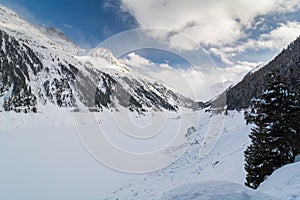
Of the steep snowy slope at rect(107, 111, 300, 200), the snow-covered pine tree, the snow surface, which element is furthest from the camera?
the snow-covered pine tree

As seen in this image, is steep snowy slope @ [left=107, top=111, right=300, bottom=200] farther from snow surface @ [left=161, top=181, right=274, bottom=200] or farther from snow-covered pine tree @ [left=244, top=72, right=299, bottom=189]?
snow-covered pine tree @ [left=244, top=72, right=299, bottom=189]

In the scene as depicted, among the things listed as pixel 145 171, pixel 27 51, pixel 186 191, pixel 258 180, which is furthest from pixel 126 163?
pixel 27 51

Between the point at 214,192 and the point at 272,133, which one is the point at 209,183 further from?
the point at 272,133

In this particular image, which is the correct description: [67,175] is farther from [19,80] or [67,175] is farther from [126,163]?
[19,80]

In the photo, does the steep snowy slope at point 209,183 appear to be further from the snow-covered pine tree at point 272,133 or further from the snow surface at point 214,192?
the snow-covered pine tree at point 272,133

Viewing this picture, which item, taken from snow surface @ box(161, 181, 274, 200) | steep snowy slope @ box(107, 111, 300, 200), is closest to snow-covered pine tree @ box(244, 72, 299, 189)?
steep snowy slope @ box(107, 111, 300, 200)

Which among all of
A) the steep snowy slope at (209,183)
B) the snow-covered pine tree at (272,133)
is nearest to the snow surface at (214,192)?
the steep snowy slope at (209,183)

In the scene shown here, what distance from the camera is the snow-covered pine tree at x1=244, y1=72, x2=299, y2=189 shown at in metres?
10.6

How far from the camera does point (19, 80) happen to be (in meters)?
64.1

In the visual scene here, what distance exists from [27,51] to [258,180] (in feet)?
294

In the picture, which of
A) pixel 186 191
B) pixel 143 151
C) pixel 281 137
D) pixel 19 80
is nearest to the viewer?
pixel 186 191

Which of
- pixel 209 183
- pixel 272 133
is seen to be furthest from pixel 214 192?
pixel 272 133

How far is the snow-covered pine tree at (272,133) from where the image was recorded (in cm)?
1059

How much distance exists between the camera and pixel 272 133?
10.7 m
